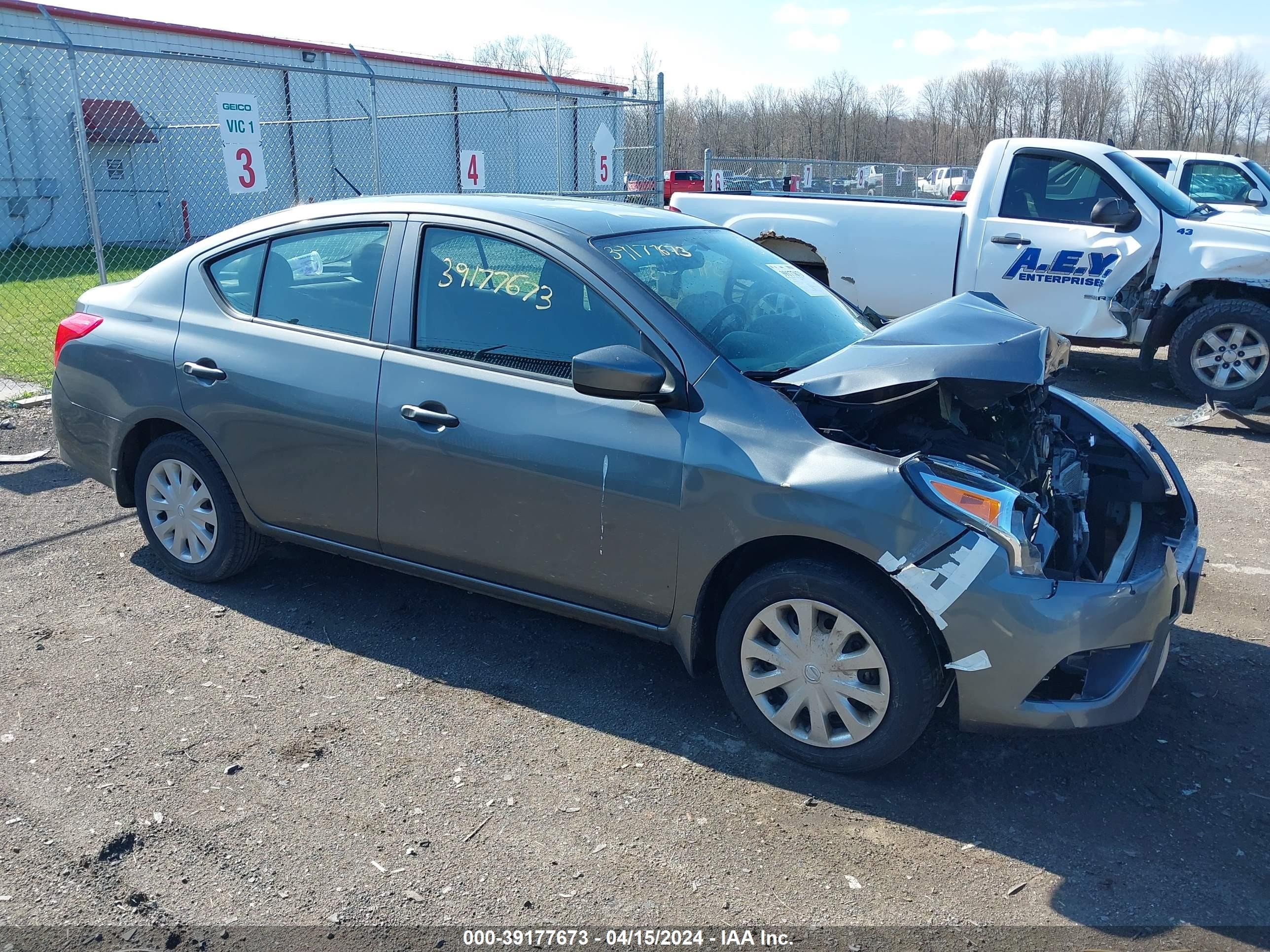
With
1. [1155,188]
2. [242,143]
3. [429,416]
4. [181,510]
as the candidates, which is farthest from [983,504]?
[242,143]

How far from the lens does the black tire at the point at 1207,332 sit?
8.17 m

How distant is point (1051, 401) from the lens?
168 inches

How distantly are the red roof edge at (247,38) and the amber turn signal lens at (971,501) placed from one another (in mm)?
16668

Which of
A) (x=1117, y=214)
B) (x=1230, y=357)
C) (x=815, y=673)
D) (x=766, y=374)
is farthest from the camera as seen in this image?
(x=1230, y=357)

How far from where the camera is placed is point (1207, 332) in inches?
330

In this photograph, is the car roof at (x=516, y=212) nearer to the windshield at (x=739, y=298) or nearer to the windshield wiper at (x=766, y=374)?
the windshield at (x=739, y=298)

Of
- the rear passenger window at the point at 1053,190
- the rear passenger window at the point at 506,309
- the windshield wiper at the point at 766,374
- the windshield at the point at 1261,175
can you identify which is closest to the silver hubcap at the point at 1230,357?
the rear passenger window at the point at 1053,190

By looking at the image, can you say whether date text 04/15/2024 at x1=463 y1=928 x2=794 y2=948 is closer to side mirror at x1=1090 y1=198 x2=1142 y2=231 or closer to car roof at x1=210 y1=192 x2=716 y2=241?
car roof at x1=210 y1=192 x2=716 y2=241

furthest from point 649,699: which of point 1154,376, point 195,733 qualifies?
point 1154,376

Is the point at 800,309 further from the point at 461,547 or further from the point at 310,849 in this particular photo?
the point at 310,849

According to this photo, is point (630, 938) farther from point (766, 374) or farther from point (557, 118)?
point (557, 118)

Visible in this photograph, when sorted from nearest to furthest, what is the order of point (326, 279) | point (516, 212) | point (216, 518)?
point (516, 212)
point (326, 279)
point (216, 518)

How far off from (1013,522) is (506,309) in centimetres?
→ 197

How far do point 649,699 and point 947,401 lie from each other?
1558 millimetres
